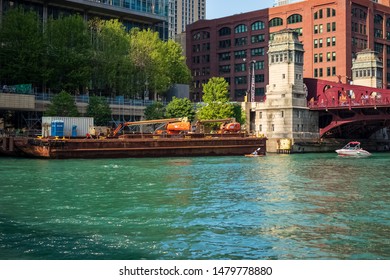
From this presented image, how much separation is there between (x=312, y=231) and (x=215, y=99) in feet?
284

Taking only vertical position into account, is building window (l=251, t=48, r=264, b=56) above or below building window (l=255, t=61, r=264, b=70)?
above

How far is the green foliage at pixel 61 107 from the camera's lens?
273ft

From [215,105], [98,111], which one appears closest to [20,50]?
[98,111]

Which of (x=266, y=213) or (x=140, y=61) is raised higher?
(x=140, y=61)

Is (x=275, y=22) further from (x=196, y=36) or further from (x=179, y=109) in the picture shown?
(x=179, y=109)

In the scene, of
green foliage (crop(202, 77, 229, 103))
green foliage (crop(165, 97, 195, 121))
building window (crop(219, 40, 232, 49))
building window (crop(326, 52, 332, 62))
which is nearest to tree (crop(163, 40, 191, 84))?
green foliage (crop(202, 77, 229, 103))

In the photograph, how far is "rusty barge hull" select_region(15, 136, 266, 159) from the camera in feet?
224

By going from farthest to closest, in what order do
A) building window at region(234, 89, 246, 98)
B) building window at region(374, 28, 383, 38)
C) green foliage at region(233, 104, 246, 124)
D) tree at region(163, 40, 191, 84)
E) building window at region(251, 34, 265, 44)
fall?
building window at region(234, 89, 246, 98)
building window at region(251, 34, 265, 44)
building window at region(374, 28, 383, 38)
tree at region(163, 40, 191, 84)
green foliage at region(233, 104, 246, 124)

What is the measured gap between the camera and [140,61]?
347 ft

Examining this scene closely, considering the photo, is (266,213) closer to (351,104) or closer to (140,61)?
(351,104)

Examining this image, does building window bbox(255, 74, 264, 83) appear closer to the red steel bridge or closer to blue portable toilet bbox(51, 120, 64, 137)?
the red steel bridge

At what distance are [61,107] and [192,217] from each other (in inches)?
2444

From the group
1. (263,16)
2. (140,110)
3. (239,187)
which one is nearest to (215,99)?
(140,110)

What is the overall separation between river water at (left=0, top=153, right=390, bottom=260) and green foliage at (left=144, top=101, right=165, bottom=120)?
54.4 meters
